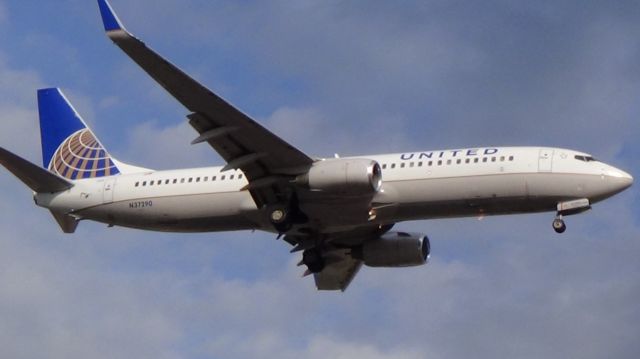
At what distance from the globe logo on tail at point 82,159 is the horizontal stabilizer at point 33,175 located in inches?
87.5

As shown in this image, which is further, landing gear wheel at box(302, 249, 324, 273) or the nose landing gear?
landing gear wheel at box(302, 249, 324, 273)

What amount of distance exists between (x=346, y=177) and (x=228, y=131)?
528cm

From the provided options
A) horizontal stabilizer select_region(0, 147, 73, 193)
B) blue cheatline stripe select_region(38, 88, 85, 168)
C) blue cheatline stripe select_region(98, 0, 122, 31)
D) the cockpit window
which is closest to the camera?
blue cheatline stripe select_region(98, 0, 122, 31)

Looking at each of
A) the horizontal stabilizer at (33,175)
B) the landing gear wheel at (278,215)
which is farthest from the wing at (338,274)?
the horizontal stabilizer at (33,175)

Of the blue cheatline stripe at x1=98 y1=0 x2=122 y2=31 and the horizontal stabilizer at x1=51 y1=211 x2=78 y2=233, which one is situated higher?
the blue cheatline stripe at x1=98 y1=0 x2=122 y2=31

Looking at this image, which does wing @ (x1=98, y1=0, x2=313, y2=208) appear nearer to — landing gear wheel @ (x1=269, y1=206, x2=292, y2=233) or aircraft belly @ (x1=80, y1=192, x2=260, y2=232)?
landing gear wheel @ (x1=269, y1=206, x2=292, y2=233)

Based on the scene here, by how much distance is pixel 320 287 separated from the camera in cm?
6838

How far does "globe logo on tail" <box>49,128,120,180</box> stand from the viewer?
66738 mm

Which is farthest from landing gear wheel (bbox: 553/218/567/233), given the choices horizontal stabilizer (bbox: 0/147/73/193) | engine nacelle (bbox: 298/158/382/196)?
horizontal stabilizer (bbox: 0/147/73/193)

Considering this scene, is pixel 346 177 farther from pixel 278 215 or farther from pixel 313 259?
pixel 313 259

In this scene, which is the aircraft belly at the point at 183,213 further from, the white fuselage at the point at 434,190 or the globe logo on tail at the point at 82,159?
the globe logo on tail at the point at 82,159

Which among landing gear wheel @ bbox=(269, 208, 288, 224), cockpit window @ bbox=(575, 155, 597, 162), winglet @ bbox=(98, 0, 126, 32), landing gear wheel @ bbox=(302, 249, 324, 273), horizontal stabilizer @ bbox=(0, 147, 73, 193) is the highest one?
winglet @ bbox=(98, 0, 126, 32)

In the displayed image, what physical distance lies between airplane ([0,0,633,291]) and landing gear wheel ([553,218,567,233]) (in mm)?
52

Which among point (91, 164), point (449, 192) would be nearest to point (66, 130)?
point (91, 164)
